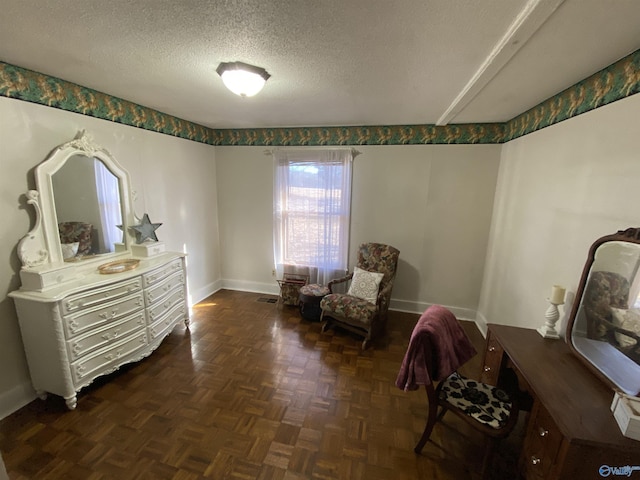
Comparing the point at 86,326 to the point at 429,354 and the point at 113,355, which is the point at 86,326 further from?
the point at 429,354

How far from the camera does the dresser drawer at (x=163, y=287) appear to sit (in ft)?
8.07

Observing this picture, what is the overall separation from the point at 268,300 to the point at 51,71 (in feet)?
10.4

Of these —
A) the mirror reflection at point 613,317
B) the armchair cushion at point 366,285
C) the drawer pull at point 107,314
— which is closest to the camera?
the mirror reflection at point 613,317

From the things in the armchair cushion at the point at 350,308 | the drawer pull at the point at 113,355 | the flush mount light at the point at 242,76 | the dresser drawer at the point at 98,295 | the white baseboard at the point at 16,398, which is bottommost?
the white baseboard at the point at 16,398

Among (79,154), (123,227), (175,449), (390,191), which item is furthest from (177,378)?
(390,191)

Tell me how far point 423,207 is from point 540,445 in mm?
2594

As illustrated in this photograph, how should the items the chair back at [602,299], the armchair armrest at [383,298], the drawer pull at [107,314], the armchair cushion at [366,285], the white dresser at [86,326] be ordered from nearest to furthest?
the chair back at [602,299], the white dresser at [86,326], the drawer pull at [107,314], the armchair armrest at [383,298], the armchair cushion at [366,285]

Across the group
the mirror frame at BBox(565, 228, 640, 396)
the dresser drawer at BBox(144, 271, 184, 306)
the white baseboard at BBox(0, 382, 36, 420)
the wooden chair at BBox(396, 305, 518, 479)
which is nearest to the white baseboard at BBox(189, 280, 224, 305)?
the dresser drawer at BBox(144, 271, 184, 306)

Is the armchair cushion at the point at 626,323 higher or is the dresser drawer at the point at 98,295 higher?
the armchair cushion at the point at 626,323

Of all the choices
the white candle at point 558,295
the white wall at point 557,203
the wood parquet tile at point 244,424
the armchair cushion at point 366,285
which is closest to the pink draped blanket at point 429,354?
the wood parquet tile at point 244,424

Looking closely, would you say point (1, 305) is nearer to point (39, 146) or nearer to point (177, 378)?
point (39, 146)

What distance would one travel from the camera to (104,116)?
242 cm

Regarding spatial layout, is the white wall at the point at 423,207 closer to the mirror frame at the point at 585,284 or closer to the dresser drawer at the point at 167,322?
the dresser drawer at the point at 167,322

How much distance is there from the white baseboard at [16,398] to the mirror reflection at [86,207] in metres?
0.98
